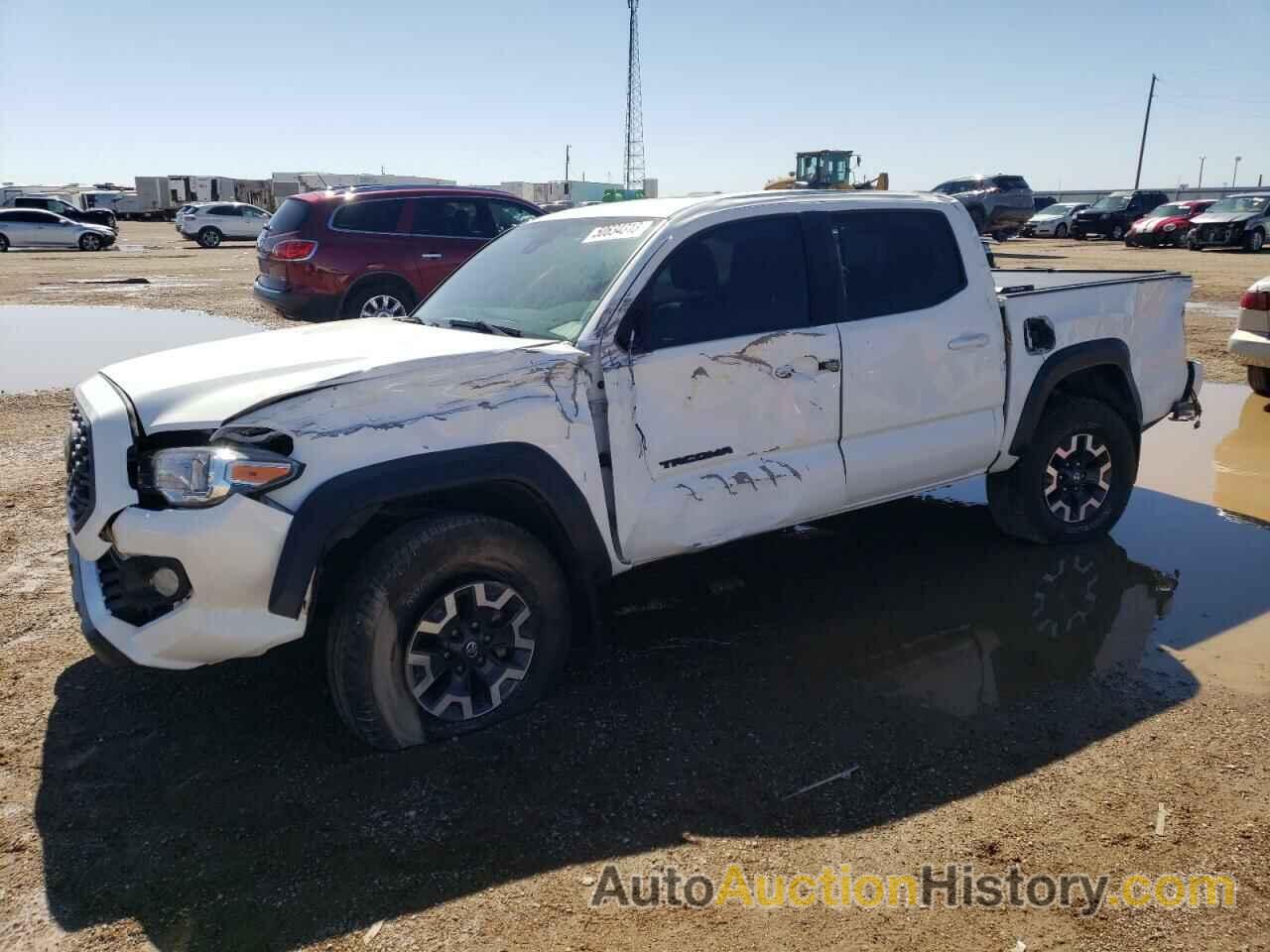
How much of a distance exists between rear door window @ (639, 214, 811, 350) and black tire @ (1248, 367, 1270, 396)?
672 cm

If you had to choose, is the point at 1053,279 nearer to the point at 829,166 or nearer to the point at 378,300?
the point at 378,300

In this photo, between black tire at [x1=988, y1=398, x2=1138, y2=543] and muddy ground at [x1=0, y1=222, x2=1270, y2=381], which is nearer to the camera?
black tire at [x1=988, y1=398, x2=1138, y2=543]

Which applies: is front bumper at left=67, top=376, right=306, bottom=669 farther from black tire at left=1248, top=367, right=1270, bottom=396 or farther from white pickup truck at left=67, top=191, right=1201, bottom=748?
black tire at left=1248, top=367, right=1270, bottom=396

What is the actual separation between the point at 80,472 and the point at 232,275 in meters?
22.5

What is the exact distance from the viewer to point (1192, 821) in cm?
304

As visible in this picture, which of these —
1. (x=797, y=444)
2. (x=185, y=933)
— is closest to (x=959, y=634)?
(x=797, y=444)

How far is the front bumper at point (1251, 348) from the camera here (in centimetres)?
834

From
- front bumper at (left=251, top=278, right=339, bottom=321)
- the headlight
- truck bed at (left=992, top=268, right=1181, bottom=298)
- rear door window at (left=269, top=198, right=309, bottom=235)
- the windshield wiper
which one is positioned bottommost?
front bumper at (left=251, top=278, right=339, bottom=321)

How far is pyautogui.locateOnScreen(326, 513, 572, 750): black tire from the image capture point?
323 cm

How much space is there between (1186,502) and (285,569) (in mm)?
5507

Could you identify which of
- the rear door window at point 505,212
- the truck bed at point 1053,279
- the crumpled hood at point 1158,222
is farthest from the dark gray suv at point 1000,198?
the truck bed at point 1053,279

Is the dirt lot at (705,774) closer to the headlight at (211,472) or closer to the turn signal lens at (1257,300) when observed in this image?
the headlight at (211,472)

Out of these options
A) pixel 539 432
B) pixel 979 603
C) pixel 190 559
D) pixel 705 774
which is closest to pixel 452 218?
pixel 979 603

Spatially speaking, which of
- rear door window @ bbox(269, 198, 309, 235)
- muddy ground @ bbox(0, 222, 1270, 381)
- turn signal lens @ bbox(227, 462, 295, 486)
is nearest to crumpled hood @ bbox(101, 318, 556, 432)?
turn signal lens @ bbox(227, 462, 295, 486)
